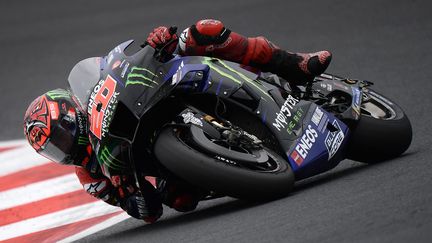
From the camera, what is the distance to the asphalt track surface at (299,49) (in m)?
5.65

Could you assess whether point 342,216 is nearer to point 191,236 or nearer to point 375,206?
point 375,206

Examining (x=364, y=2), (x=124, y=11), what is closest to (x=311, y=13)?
(x=364, y=2)

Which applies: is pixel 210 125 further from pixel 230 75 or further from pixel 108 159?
pixel 108 159

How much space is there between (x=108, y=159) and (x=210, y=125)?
2.23 feet

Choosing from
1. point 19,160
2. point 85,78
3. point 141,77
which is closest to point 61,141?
point 85,78

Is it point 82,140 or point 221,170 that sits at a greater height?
point 221,170

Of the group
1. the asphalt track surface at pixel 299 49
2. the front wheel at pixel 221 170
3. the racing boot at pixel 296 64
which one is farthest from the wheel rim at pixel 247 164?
the racing boot at pixel 296 64

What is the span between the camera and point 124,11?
13383mm

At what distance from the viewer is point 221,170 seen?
638 centimetres

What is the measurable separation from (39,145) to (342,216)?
2.21 meters

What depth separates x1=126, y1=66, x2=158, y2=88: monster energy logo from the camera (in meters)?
6.62

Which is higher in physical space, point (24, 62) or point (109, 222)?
point (109, 222)

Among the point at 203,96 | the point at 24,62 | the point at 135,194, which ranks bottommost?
the point at 24,62

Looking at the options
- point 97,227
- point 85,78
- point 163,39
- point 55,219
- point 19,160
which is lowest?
point 19,160
